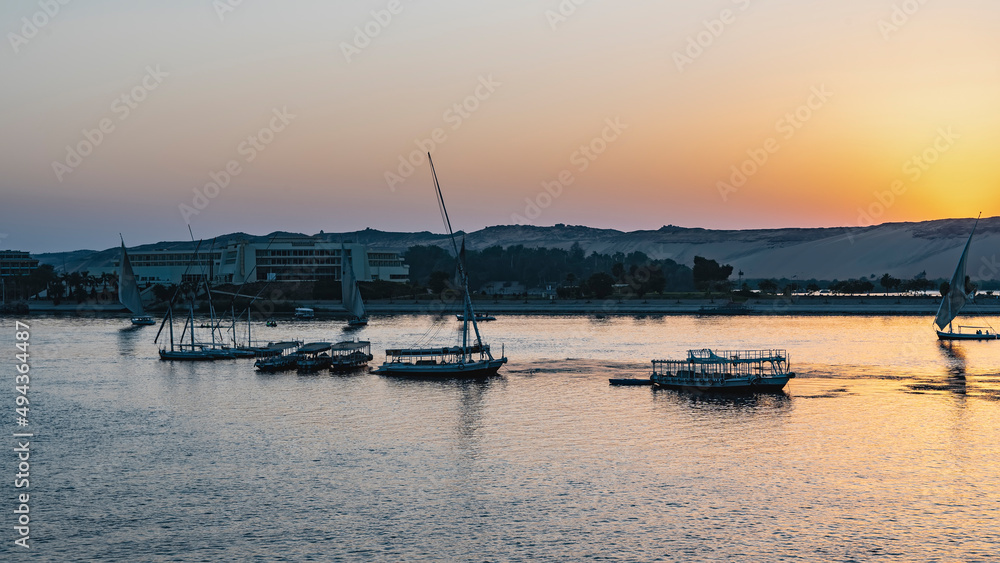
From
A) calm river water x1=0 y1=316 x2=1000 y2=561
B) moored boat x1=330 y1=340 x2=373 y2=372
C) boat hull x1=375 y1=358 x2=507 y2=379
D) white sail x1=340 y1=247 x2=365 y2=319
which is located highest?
white sail x1=340 y1=247 x2=365 y2=319

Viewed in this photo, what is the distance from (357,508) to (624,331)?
93.6 meters

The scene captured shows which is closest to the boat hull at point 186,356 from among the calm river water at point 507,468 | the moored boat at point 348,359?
the calm river water at point 507,468

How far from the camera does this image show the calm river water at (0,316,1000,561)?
33.9 metres

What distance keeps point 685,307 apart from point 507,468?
138338mm

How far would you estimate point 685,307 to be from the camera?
178000 millimetres

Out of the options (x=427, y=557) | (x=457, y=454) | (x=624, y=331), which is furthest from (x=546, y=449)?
(x=624, y=331)

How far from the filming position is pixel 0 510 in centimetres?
3753

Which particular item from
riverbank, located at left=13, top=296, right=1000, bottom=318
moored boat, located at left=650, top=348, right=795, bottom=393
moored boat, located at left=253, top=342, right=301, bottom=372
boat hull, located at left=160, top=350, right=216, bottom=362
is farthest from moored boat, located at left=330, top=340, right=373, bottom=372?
riverbank, located at left=13, top=296, right=1000, bottom=318

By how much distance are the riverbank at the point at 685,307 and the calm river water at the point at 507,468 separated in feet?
301

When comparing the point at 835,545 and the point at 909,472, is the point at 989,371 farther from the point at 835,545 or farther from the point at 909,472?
the point at 835,545

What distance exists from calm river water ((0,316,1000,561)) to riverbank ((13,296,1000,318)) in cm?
9183

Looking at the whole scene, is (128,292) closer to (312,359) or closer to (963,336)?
(312,359)

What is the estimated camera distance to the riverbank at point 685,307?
171000mm

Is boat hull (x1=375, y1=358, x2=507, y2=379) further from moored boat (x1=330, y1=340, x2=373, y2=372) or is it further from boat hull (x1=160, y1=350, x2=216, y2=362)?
boat hull (x1=160, y1=350, x2=216, y2=362)
